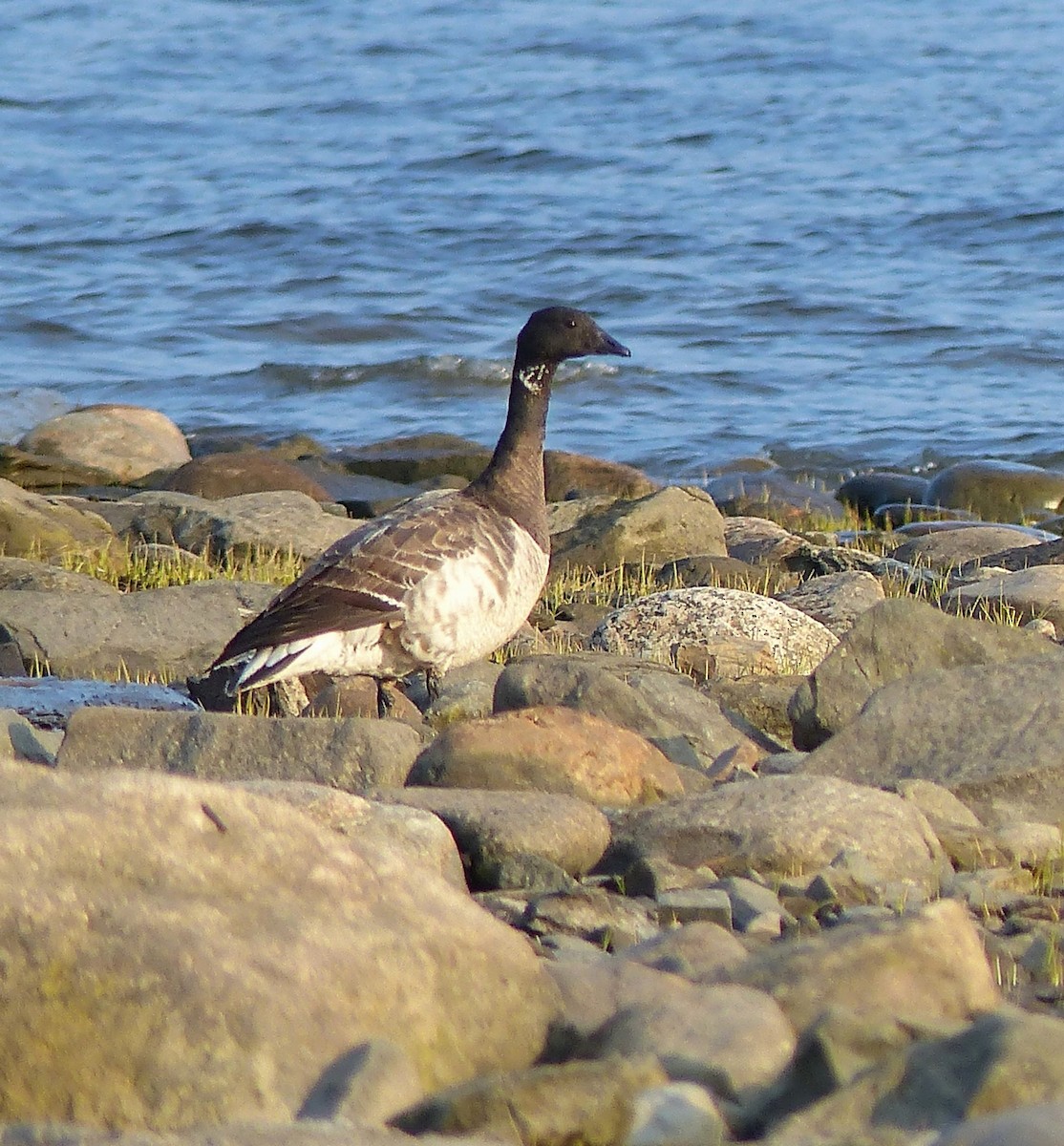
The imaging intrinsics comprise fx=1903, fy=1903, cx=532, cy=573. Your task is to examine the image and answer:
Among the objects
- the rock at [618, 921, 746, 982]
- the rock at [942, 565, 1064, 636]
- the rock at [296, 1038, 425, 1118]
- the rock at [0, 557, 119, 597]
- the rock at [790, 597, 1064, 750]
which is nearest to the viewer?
the rock at [296, 1038, 425, 1118]

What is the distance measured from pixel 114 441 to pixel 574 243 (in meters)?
9.48

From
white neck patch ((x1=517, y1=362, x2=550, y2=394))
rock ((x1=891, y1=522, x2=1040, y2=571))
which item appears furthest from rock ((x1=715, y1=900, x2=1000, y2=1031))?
rock ((x1=891, y1=522, x2=1040, y2=571))

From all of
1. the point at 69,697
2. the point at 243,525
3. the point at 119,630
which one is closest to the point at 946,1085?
the point at 69,697

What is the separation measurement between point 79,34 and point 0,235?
13.3 meters

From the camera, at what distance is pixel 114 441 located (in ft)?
60.7

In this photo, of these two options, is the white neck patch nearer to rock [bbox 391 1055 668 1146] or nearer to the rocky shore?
the rocky shore

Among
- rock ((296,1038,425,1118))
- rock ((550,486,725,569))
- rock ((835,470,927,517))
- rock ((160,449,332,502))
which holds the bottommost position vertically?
rock ((835,470,927,517))

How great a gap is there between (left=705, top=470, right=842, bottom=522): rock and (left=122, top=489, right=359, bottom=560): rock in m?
4.59

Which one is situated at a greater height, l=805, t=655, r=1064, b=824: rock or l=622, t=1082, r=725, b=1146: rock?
l=622, t=1082, r=725, b=1146: rock

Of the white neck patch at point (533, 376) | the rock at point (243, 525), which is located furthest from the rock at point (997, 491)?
the white neck patch at point (533, 376)

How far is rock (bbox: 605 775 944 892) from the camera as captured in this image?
5.18 m

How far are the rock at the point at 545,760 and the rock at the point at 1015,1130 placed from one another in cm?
312

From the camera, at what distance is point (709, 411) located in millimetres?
21000

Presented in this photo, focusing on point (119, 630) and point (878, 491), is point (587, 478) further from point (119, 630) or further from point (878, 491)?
point (119, 630)
